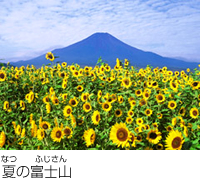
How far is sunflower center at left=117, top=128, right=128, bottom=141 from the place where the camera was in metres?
2.62

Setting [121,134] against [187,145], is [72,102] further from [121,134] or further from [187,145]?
[187,145]

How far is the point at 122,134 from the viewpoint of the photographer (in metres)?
2.64

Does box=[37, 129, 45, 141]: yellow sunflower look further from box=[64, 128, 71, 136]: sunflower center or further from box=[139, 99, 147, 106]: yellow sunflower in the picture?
box=[139, 99, 147, 106]: yellow sunflower

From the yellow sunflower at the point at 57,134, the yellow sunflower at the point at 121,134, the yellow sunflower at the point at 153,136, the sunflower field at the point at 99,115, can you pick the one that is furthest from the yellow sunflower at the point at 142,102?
the yellow sunflower at the point at 57,134

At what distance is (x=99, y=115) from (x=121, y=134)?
2.50 feet

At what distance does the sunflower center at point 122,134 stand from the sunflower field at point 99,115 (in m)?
0.01

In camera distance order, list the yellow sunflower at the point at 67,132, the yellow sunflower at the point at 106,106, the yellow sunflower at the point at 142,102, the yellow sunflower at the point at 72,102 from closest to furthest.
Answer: the yellow sunflower at the point at 67,132, the yellow sunflower at the point at 106,106, the yellow sunflower at the point at 72,102, the yellow sunflower at the point at 142,102

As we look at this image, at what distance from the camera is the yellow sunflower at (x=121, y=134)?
261cm

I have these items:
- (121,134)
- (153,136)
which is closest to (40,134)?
(121,134)

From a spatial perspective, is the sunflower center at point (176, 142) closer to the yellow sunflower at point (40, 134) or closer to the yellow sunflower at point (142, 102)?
the yellow sunflower at point (142, 102)

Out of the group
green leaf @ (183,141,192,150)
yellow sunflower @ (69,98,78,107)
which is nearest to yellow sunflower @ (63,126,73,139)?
yellow sunflower @ (69,98,78,107)
